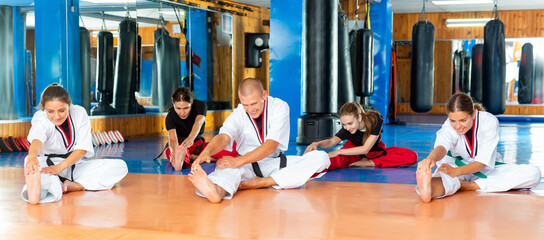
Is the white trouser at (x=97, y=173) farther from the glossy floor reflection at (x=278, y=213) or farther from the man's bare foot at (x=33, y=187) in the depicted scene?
the man's bare foot at (x=33, y=187)

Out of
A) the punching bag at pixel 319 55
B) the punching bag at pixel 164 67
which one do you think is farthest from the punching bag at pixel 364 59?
the punching bag at pixel 164 67

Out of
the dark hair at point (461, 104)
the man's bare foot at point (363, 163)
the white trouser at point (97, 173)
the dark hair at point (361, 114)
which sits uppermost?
the dark hair at point (461, 104)

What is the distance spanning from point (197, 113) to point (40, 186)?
7.93 ft

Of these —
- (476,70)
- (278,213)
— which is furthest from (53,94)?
(476,70)

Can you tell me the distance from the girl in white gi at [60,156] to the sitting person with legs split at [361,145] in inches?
79.7

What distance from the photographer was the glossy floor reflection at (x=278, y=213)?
2.74 m

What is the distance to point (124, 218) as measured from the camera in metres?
3.06

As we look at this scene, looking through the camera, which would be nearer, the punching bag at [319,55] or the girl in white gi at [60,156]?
the girl in white gi at [60,156]

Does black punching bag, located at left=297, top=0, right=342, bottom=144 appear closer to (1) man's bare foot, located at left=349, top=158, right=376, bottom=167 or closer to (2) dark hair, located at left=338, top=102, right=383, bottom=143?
(1) man's bare foot, located at left=349, top=158, right=376, bottom=167

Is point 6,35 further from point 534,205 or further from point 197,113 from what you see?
point 534,205

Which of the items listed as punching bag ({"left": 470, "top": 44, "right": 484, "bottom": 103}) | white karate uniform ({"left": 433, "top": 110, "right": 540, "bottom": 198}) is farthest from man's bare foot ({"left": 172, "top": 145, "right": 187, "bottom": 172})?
punching bag ({"left": 470, "top": 44, "right": 484, "bottom": 103})

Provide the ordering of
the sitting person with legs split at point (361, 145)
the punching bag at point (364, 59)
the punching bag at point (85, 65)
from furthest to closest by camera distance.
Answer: the punching bag at point (364, 59) → the punching bag at point (85, 65) → the sitting person with legs split at point (361, 145)

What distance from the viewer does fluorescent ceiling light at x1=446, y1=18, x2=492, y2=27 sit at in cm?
1525

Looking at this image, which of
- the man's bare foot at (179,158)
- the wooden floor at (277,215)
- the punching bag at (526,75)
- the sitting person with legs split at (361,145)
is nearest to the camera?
the wooden floor at (277,215)
